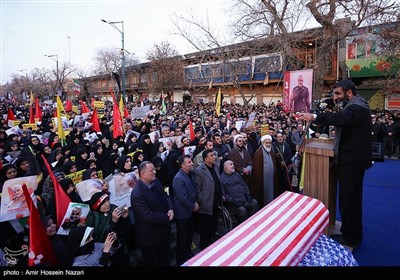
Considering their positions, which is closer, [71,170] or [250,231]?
[250,231]

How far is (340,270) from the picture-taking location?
1.10 m

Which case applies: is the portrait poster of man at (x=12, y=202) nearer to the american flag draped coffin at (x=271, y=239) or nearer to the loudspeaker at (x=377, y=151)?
the american flag draped coffin at (x=271, y=239)

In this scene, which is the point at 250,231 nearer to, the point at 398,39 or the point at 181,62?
the point at 398,39

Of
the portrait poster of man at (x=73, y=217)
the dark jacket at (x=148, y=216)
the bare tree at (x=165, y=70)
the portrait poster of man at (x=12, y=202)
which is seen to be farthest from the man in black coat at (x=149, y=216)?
the bare tree at (x=165, y=70)

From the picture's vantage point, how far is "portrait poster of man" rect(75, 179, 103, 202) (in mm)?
4082

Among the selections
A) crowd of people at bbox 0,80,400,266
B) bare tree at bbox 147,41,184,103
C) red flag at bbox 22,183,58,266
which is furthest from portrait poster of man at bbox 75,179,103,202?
bare tree at bbox 147,41,184,103

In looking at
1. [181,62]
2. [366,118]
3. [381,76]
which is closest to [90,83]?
[181,62]

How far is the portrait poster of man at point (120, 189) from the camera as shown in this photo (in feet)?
13.8

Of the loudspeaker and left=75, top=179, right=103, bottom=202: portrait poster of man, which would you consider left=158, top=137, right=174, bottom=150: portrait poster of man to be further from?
the loudspeaker

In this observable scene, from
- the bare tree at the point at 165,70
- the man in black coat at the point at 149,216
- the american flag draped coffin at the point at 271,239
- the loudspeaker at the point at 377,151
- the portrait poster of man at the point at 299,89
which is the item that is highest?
the bare tree at the point at 165,70

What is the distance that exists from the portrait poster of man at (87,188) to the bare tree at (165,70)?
2543 centimetres

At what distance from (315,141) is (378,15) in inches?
379

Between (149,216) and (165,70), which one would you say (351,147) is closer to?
(149,216)

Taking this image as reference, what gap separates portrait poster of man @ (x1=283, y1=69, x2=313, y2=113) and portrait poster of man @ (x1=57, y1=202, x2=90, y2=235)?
11.4 ft
